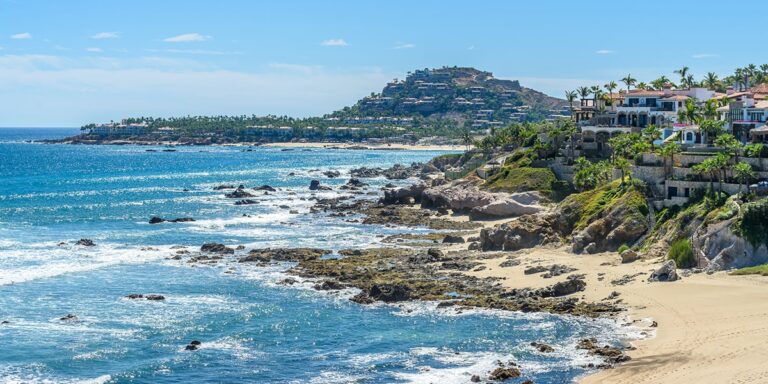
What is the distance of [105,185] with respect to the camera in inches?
5861

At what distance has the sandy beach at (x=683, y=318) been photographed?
39.7 meters

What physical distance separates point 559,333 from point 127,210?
7401 centimetres

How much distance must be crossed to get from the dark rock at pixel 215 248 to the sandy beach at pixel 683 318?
73.8 ft

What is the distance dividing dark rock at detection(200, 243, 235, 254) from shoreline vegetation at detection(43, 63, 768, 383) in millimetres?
273

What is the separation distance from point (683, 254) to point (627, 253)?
4.38m

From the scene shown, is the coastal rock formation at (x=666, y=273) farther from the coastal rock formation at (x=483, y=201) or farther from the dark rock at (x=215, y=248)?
the dark rock at (x=215, y=248)

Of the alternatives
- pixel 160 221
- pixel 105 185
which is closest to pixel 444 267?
pixel 160 221

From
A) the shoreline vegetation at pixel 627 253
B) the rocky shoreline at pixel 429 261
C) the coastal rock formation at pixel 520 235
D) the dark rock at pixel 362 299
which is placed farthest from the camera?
the coastal rock formation at pixel 520 235

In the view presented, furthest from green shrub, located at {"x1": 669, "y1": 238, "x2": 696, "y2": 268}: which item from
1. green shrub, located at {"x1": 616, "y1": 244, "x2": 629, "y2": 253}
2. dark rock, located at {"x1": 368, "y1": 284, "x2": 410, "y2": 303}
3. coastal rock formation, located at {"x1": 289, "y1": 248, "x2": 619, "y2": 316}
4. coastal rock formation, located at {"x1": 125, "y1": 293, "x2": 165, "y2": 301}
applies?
coastal rock formation, located at {"x1": 125, "y1": 293, "x2": 165, "y2": 301}

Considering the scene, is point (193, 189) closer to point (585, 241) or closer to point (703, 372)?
point (585, 241)

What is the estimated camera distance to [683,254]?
58.2 metres

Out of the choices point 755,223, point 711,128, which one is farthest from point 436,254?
point 711,128

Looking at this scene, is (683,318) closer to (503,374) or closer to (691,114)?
(503,374)

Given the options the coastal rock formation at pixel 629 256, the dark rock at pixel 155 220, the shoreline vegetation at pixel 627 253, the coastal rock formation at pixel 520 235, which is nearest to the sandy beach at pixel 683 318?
the shoreline vegetation at pixel 627 253
